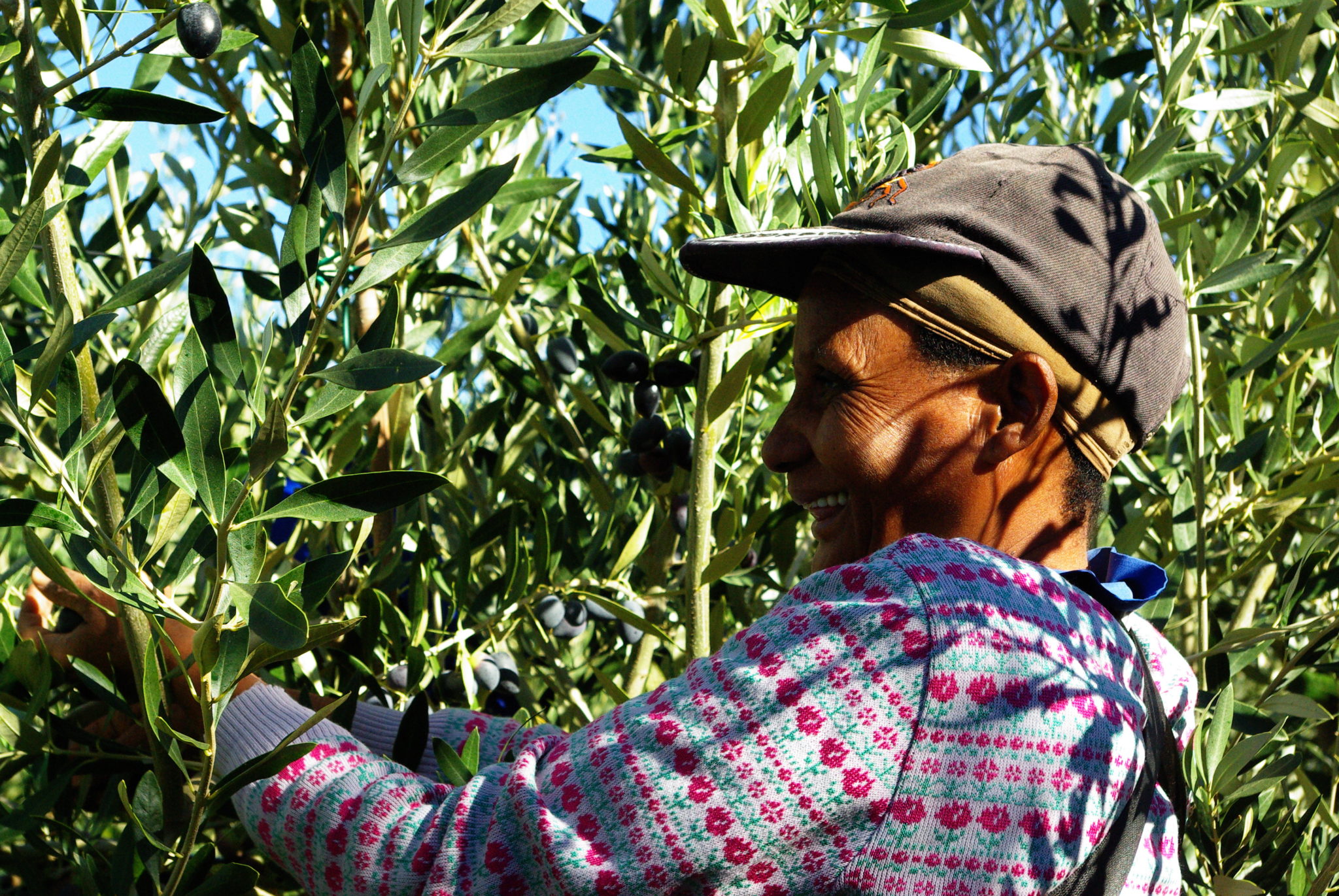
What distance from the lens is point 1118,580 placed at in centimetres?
162

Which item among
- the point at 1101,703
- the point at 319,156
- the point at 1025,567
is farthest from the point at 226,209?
the point at 1101,703

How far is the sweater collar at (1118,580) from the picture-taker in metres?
1.42

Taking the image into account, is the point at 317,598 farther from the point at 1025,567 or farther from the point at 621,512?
the point at 621,512

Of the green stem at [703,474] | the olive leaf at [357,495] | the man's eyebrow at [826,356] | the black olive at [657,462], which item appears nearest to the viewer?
the olive leaf at [357,495]

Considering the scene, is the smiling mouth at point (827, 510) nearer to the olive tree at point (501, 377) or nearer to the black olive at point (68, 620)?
the olive tree at point (501, 377)

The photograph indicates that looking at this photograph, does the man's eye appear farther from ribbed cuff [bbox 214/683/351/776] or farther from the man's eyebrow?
ribbed cuff [bbox 214/683/351/776]

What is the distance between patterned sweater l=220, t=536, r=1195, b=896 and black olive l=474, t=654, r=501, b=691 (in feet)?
2.17

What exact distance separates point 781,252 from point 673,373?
53 centimetres

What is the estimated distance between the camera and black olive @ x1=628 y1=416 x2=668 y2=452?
6.82 ft

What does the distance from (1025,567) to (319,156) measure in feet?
2.52

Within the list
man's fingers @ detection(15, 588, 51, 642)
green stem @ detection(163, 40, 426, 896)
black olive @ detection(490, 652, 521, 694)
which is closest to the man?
man's fingers @ detection(15, 588, 51, 642)

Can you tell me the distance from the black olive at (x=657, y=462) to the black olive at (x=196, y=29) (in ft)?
3.49

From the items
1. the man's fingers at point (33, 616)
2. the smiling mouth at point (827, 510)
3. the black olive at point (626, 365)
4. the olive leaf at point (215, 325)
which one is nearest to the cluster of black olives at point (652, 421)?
the black olive at point (626, 365)

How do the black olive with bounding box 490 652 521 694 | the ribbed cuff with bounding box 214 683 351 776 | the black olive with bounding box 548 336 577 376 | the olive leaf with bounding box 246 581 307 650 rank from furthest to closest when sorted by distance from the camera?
the black olive with bounding box 548 336 577 376, the black olive with bounding box 490 652 521 694, the ribbed cuff with bounding box 214 683 351 776, the olive leaf with bounding box 246 581 307 650
